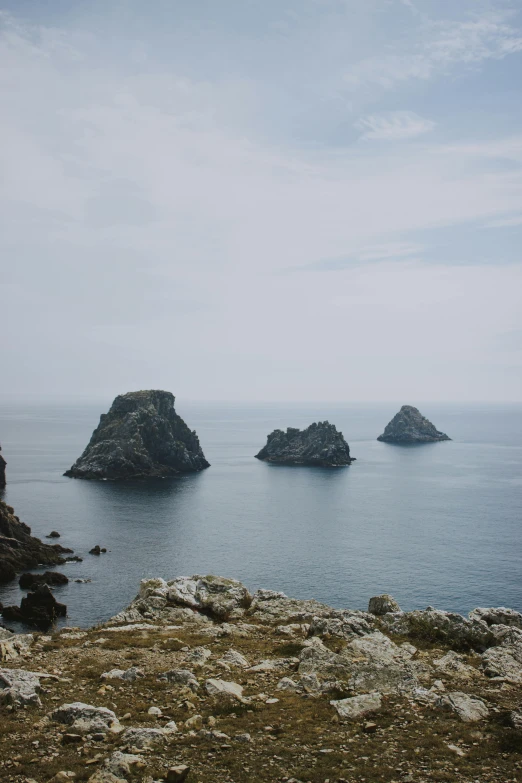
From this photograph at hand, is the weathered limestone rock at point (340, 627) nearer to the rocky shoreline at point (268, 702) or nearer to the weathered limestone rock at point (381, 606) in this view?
the rocky shoreline at point (268, 702)

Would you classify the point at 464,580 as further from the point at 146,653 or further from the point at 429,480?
the point at 429,480

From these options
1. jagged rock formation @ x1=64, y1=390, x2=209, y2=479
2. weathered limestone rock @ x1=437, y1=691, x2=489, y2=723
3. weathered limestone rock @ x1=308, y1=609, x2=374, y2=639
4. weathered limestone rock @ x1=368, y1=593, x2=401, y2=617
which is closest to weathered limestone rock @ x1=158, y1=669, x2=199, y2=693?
weathered limestone rock @ x1=437, y1=691, x2=489, y2=723

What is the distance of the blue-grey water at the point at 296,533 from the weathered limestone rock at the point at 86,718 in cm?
5501

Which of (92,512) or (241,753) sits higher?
(241,753)

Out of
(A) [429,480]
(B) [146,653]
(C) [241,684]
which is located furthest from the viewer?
(A) [429,480]

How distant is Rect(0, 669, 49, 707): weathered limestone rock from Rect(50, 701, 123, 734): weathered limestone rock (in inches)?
58.3

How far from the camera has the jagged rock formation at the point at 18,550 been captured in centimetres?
8742

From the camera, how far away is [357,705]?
61.4ft

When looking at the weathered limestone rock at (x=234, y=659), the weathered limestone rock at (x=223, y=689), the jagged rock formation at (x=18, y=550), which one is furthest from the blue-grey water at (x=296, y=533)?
the weathered limestone rock at (x=223, y=689)

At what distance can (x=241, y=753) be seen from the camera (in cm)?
1542

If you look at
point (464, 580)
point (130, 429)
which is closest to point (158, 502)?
point (130, 429)

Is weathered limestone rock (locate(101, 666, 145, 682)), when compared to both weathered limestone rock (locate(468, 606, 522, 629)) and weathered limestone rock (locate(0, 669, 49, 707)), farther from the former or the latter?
weathered limestone rock (locate(468, 606, 522, 629))

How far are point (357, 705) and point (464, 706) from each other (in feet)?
11.8

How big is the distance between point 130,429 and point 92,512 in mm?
61888
